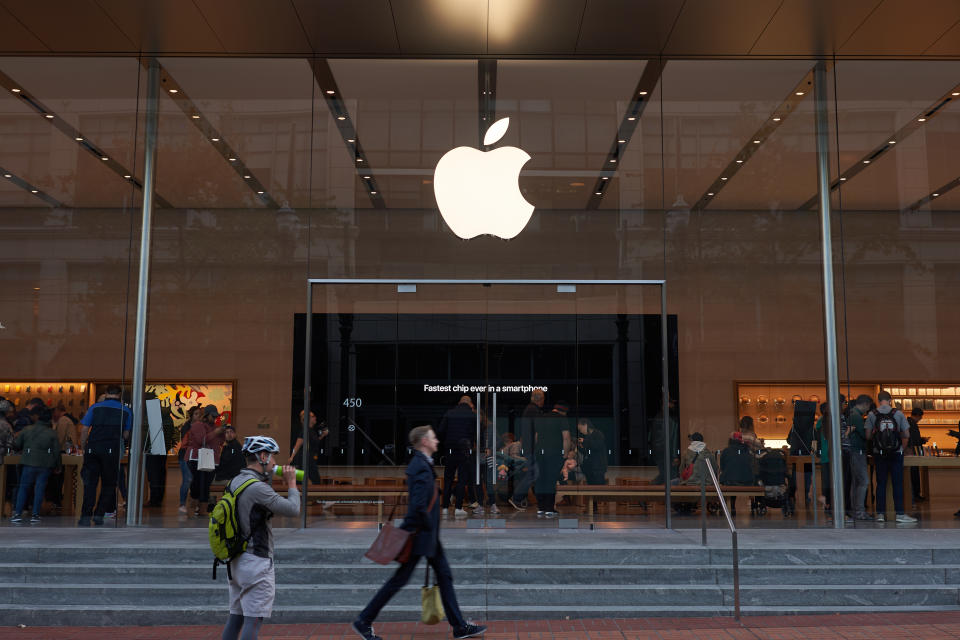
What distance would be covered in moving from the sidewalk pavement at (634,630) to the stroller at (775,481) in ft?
11.0

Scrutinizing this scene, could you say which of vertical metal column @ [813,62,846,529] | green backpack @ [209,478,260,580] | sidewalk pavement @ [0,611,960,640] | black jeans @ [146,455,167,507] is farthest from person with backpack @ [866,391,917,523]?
black jeans @ [146,455,167,507]

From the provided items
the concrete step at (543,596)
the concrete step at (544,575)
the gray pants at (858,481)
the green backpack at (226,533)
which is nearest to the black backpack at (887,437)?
the gray pants at (858,481)

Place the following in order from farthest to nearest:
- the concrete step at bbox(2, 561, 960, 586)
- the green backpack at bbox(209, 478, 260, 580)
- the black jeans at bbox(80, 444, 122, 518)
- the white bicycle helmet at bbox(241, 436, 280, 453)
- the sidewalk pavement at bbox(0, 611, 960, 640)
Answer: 1. the black jeans at bbox(80, 444, 122, 518)
2. the concrete step at bbox(2, 561, 960, 586)
3. the sidewalk pavement at bbox(0, 611, 960, 640)
4. the white bicycle helmet at bbox(241, 436, 280, 453)
5. the green backpack at bbox(209, 478, 260, 580)

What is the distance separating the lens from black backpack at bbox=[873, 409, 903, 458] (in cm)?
1060

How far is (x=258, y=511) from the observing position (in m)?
5.01

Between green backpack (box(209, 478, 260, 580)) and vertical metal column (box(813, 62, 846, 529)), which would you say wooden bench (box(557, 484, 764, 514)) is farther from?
green backpack (box(209, 478, 260, 580))

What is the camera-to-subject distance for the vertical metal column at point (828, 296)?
10773 mm

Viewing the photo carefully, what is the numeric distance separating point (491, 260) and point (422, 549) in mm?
5793

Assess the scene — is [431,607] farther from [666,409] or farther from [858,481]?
[858,481]

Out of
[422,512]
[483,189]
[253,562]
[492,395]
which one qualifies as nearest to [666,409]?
[492,395]

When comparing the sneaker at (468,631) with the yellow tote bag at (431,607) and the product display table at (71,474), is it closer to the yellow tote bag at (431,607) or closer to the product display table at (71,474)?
the yellow tote bag at (431,607)

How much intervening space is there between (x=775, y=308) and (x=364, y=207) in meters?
5.34

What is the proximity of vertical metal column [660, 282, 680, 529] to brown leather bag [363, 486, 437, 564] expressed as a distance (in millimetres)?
5289

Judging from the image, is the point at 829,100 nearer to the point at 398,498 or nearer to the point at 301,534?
the point at 398,498
